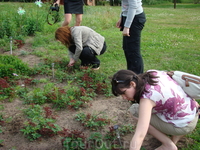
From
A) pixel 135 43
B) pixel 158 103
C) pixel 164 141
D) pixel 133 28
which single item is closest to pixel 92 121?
pixel 164 141

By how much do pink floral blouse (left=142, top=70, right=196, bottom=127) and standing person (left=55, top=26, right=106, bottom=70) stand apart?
2285 millimetres

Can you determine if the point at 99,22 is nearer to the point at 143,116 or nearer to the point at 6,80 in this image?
the point at 6,80

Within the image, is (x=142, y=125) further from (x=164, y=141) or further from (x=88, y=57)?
(x=88, y=57)

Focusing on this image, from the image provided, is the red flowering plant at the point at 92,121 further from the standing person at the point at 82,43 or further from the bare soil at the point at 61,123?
the standing person at the point at 82,43

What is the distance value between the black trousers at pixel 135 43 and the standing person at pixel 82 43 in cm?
92

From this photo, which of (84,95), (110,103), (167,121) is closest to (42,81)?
(84,95)

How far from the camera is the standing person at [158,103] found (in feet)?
6.74

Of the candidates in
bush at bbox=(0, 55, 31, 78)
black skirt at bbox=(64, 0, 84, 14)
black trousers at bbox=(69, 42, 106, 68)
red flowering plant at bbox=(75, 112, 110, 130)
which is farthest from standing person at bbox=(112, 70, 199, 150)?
black skirt at bbox=(64, 0, 84, 14)

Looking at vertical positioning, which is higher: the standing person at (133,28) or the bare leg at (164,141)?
the standing person at (133,28)

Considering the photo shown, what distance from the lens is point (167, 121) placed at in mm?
2408

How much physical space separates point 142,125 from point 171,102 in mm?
413

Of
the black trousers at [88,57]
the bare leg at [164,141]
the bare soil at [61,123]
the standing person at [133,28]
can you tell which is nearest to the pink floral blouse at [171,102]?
the bare leg at [164,141]

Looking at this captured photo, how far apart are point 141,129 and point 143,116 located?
0.34 feet

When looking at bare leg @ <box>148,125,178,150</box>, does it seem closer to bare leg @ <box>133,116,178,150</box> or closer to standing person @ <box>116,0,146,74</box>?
bare leg @ <box>133,116,178,150</box>
